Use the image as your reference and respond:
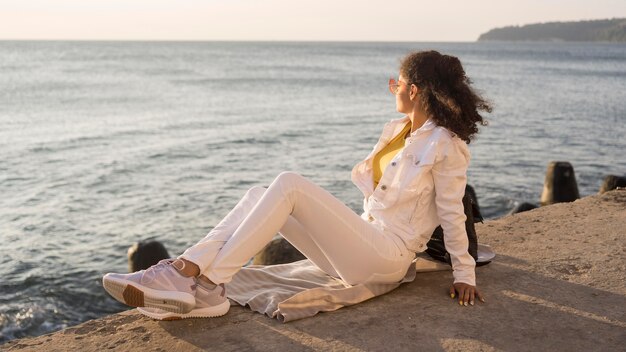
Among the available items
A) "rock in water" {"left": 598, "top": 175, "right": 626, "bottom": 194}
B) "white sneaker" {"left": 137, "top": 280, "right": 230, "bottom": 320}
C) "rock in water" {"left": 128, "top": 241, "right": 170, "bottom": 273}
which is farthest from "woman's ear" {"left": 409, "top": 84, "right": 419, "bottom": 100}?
"rock in water" {"left": 598, "top": 175, "right": 626, "bottom": 194}

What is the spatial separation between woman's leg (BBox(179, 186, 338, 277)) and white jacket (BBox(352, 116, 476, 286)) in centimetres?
49

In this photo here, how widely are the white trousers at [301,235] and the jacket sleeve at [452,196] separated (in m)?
0.33

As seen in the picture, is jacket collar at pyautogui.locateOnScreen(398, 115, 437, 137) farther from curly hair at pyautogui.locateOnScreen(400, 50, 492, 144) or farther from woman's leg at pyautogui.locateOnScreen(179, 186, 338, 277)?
woman's leg at pyautogui.locateOnScreen(179, 186, 338, 277)

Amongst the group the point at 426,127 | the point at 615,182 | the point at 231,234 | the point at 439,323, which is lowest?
the point at 615,182

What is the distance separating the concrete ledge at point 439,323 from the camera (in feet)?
12.3

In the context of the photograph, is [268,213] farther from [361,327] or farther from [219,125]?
[219,125]

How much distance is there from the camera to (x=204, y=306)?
3.88 metres

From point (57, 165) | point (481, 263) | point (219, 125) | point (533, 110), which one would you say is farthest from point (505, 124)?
point (481, 263)

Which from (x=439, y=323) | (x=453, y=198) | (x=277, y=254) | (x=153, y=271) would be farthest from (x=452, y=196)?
(x=277, y=254)

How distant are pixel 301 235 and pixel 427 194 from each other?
89 cm

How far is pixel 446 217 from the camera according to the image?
420 centimetres

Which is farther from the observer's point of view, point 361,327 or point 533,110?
point 533,110

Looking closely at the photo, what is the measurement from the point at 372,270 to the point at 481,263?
1242mm

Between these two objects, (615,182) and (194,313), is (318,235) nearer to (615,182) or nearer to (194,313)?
(194,313)
